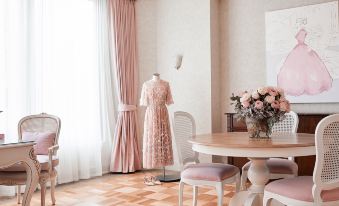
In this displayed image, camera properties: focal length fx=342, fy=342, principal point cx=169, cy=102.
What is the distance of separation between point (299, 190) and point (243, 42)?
3.06 metres

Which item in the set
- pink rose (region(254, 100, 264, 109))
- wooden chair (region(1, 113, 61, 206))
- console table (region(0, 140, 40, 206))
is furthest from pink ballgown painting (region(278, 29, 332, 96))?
console table (region(0, 140, 40, 206))

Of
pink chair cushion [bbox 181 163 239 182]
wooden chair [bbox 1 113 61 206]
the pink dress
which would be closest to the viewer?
pink chair cushion [bbox 181 163 239 182]

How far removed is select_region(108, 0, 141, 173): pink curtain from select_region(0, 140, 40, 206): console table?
7.26 ft

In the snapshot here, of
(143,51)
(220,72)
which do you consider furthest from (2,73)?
(220,72)

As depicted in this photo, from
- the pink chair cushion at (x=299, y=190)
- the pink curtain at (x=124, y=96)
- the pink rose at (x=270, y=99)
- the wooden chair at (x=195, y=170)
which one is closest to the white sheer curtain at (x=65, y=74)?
the pink curtain at (x=124, y=96)

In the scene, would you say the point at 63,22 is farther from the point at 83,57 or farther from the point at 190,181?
the point at 190,181

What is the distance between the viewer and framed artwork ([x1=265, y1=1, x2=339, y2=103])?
4.20m

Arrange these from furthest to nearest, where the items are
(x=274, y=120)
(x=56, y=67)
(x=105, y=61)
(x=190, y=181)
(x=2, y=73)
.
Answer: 1. (x=105, y=61)
2. (x=56, y=67)
3. (x=2, y=73)
4. (x=190, y=181)
5. (x=274, y=120)

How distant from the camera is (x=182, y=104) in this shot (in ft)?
17.3

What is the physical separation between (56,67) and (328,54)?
3.48 meters

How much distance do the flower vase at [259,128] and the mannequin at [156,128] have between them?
1.93 m

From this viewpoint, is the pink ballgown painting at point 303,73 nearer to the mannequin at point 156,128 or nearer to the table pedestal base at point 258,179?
the mannequin at point 156,128

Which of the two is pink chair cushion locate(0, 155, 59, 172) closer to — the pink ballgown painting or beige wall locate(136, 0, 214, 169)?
beige wall locate(136, 0, 214, 169)

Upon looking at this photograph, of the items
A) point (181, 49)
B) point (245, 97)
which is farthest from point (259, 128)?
point (181, 49)
